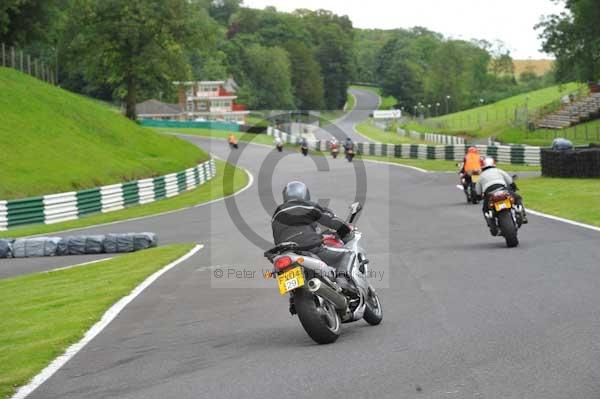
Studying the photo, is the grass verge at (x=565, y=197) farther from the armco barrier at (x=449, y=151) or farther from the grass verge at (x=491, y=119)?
the grass verge at (x=491, y=119)

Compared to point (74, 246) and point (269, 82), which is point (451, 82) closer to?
point (269, 82)

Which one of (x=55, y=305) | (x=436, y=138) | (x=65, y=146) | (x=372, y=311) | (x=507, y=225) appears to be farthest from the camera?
(x=436, y=138)

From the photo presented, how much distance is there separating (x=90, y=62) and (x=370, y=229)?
2312 inches

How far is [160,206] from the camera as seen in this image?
34.9 metres

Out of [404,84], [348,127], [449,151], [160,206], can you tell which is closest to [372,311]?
[160,206]

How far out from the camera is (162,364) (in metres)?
7.93

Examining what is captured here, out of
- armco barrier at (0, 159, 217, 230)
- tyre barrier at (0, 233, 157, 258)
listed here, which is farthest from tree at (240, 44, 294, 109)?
tyre barrier at (0, 233, 157, 258)

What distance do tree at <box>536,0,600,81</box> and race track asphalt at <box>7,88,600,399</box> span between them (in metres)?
42.3

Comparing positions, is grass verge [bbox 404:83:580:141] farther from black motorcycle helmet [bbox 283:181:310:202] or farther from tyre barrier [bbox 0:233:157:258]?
black motorcycle helmet [bbox 283:181:310:202]

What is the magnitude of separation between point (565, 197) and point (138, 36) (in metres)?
53.2

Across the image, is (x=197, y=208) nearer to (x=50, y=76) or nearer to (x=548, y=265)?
(x=548, y=265)

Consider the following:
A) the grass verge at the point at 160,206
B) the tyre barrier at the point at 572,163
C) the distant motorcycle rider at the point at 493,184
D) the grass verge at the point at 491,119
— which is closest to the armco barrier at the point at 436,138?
the grass verge at the point at 491,119

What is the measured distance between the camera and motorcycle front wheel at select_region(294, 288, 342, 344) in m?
8.38

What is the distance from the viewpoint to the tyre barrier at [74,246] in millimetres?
20781
